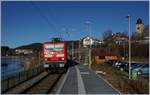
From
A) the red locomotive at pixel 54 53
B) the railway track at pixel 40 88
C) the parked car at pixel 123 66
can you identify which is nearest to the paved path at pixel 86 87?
the railway track at pixel 40 88

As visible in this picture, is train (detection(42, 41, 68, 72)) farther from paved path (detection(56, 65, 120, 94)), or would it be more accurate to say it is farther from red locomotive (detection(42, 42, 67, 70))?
paved path (detection(56, 65, 120, 94))

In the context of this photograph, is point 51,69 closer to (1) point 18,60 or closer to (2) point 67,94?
(2) point 67,94

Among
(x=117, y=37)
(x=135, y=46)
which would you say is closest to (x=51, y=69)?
(x=135, y=46)

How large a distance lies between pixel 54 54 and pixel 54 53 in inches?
4.9

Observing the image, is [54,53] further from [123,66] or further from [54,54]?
[123,66]

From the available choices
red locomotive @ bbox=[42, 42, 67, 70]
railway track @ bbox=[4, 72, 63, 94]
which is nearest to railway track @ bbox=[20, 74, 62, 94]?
railway track @ bbox=[4, 72, 63, 94]

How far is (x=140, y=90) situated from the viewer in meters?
21.6

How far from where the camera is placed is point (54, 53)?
135 ft

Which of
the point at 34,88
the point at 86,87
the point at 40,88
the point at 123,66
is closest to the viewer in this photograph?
the point at 86,87

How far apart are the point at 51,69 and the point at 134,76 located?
1481cm

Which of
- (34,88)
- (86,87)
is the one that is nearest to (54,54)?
(34,88)

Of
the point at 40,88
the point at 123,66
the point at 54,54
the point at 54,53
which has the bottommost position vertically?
the point at 40,88

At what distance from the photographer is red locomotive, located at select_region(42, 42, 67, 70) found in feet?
135

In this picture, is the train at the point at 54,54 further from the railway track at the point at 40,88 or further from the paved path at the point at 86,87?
the railway track at the point at 40,88
